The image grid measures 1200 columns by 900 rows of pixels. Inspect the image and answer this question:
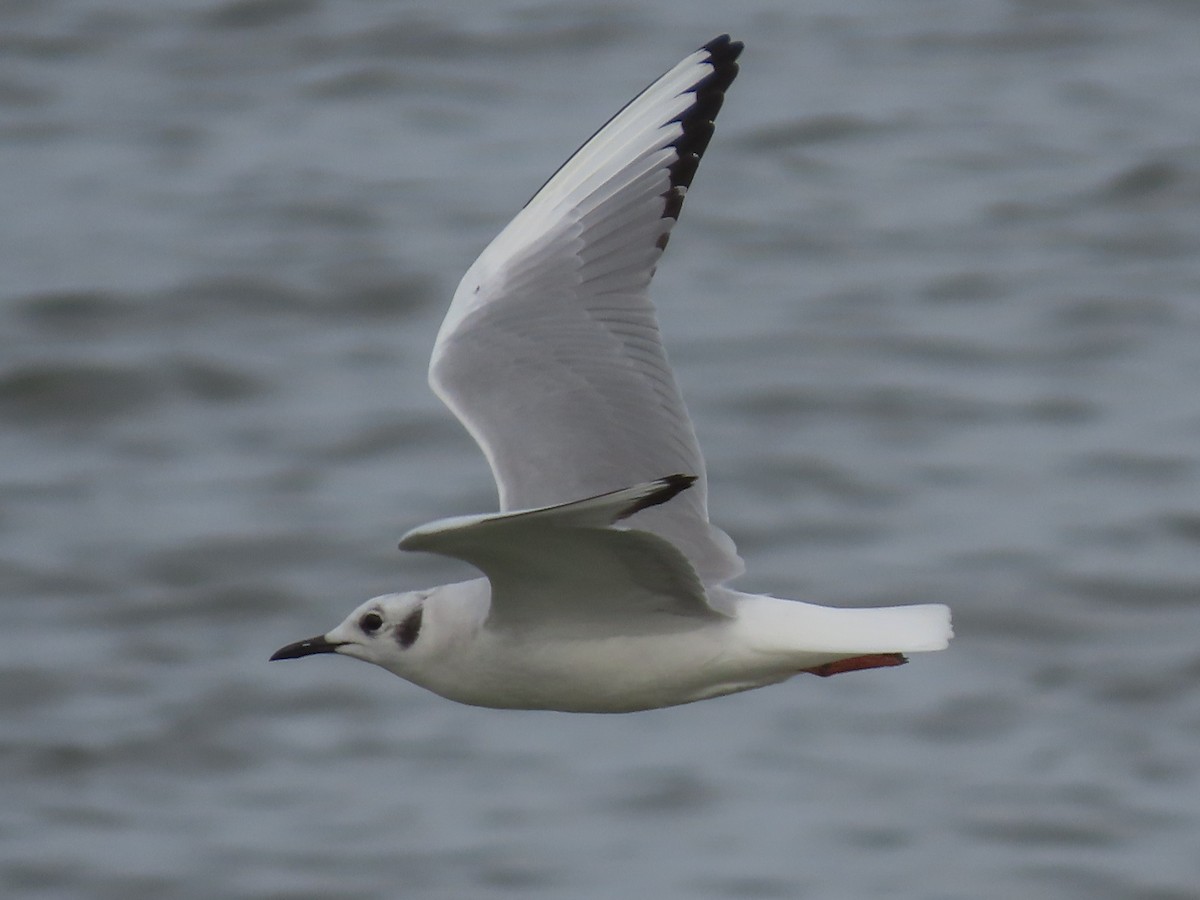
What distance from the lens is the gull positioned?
4918mm

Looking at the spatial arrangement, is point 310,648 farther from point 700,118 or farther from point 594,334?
point 700,118

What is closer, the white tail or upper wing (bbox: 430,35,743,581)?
the white tail

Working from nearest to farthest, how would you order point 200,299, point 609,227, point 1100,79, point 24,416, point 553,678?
point 553,678 < point 609,227 < point 24,416 < point 200,299 < point 1100,79

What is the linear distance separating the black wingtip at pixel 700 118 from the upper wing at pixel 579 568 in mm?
1054

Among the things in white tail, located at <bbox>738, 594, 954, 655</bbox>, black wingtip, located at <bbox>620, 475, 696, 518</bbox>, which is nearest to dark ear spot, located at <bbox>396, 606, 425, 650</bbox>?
white tail, located at <bbox>738, 594, 954, 655</bbox>

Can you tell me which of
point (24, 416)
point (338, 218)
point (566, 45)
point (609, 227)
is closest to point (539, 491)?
point (609, 227)

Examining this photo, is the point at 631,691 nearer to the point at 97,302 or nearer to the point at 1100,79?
the point at 97,302

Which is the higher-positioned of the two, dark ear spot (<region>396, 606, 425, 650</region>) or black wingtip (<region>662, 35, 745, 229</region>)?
black wingtip (<region>662, 35, 745, 229</region>)

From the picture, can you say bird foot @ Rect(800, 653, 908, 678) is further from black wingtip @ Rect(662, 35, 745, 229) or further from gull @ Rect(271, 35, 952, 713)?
black wingtip @ Rect(662, 35, 745, 229)

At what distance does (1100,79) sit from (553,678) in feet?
30.9

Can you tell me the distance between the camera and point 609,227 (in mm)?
5805

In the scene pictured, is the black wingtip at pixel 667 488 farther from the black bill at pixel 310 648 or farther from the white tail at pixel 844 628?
the black bill at pixel 310 648

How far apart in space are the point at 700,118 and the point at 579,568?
1.40 meters

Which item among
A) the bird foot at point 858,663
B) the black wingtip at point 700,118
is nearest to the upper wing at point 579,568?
the bird foot at point 858,663
